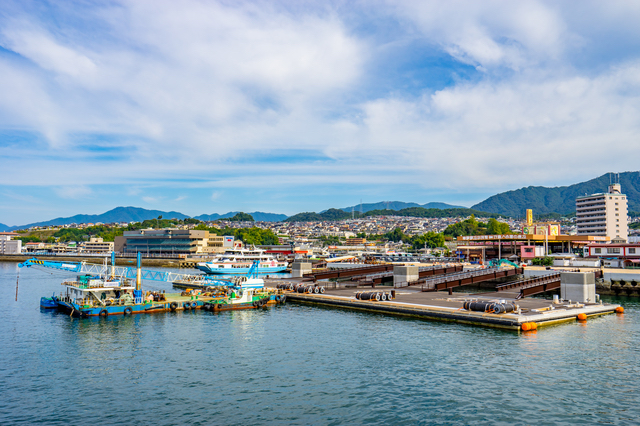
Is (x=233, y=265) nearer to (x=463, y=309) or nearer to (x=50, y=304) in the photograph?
(x=50, y=304)

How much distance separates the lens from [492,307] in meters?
35.7

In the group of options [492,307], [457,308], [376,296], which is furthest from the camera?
[376,296]

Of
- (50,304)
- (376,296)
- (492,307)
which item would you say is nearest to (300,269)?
(376,296)

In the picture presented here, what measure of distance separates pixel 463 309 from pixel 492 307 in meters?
2.61

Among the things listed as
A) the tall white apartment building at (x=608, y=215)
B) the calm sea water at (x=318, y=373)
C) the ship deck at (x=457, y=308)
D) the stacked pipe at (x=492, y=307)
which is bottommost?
the calm sea water at (x=318, y=373)

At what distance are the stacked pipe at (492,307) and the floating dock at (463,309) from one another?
0.40m

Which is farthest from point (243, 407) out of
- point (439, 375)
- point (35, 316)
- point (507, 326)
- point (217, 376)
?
point (35, 316)

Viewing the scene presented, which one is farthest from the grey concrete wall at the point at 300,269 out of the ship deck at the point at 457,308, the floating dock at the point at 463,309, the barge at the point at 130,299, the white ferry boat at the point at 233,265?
the barge at the point at 130,299

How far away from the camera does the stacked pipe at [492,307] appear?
35.1m

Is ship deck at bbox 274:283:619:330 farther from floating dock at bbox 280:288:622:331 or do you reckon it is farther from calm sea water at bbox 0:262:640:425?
calm sea water at bbox 0:262:640:425

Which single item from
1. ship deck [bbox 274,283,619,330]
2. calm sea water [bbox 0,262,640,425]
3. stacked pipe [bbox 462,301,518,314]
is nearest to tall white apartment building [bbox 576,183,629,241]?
ship deck [bbox 274,283,619,330]

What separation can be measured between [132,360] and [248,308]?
68.8 feet

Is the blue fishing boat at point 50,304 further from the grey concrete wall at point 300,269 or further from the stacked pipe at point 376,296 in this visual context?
the grey concrete wall at point 300,269

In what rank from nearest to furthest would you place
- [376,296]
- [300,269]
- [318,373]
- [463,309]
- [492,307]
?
[318,373]
[492,307]
[463,309]
[376,296]
[300,269]
